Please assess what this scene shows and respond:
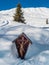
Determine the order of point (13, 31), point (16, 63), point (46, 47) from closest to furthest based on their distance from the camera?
point (16, 63)
point (46, 47)
point (13, 31)

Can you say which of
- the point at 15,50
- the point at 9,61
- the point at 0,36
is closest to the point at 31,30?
the point at 0,36

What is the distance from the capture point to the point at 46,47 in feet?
31.9

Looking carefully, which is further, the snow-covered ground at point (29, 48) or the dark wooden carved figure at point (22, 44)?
the dark wooden carved figure at point (22, 44)

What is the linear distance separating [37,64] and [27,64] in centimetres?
35

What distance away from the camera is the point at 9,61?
328 inches

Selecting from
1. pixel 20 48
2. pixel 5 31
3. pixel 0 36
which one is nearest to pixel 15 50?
pixel 20 48

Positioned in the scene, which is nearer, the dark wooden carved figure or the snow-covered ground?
the snow-covered ground

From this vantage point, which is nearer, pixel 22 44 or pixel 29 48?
pixel 22 44

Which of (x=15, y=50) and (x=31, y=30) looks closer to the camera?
(x=15, y=50)

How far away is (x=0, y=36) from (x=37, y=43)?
63.7 inches

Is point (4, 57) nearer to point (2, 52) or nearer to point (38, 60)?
point (2, 52)

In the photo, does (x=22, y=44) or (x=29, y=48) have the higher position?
(x=22, y=44)

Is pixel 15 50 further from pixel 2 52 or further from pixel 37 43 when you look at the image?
pixel 37 43

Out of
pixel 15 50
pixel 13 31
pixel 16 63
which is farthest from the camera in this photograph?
pixel 13 31
